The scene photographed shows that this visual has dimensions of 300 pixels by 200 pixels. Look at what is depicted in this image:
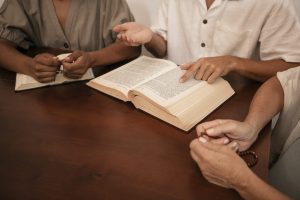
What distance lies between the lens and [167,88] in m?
0.74

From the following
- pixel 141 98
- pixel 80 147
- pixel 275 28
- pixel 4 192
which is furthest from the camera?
pixel 275 28

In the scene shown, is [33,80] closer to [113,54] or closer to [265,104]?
[113,54]

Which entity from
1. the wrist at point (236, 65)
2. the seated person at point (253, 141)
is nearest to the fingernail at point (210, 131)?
the seated person at point (253, 141)

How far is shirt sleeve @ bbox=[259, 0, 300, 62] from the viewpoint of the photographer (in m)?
0.87

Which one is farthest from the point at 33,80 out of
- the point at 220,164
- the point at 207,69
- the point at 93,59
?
the point at 220,164

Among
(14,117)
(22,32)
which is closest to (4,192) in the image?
(14,117)

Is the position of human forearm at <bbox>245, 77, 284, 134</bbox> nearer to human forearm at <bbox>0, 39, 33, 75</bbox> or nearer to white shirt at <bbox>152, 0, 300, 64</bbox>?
white shirt at <bbox>152, 0, 300, 64</bbox>

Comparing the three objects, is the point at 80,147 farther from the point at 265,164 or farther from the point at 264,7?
the point at 264,7

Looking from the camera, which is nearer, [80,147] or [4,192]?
[4,192]

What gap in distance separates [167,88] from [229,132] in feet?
→ 0.73

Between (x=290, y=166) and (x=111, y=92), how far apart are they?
52 cm

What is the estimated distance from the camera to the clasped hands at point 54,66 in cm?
87

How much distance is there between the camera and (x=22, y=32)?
1.12 m

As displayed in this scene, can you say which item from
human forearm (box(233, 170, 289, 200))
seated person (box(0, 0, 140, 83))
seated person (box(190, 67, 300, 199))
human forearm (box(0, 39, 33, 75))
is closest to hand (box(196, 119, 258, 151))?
seated person (box(190, 67, 300, 199))
